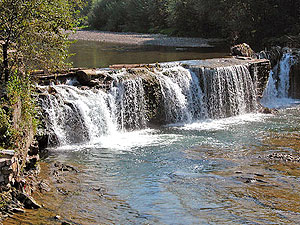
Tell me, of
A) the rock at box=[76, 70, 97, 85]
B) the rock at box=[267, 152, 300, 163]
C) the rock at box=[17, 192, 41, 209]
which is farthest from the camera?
the rock at box=[76, 70, 97, 85]

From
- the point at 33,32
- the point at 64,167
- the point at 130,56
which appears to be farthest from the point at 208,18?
the point at 64,167

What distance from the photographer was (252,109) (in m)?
18.1

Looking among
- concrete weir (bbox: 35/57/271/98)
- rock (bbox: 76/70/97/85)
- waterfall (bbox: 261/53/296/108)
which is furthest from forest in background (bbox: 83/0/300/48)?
rock (bbox: 76/70/97/85)

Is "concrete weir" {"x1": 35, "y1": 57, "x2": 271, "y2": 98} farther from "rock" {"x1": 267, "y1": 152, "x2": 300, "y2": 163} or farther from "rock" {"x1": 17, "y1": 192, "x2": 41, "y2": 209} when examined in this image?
"rock" {"x1": 17, "y1": 192, "x2": 41, "y2": 209}

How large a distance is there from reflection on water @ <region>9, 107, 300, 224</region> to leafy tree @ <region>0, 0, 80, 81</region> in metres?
2.36

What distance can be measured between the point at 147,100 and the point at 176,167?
16.2ft

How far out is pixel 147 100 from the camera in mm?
15445

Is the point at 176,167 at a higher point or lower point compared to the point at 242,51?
lower

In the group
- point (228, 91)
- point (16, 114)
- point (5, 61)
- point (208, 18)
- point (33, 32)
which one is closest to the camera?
point (16, 114)

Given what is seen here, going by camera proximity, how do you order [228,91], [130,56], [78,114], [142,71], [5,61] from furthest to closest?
[130,56] → [228,91] → [142,71] → [78,114] → [5,61]

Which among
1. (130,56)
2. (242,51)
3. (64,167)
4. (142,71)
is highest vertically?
(130,56)

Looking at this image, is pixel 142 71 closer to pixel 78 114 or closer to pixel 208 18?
pixel 78 114

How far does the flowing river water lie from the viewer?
8094mm

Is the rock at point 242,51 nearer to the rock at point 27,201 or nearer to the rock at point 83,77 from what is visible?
the rock at point 83,77
